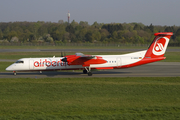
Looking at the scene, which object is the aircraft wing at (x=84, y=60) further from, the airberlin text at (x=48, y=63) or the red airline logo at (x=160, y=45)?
the red airline logo at (x=160, y=45)

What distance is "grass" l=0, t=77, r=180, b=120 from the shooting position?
12500 mm

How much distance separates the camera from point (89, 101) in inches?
598

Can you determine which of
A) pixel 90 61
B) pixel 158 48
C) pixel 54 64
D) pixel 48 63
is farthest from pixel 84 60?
pixel 158 48

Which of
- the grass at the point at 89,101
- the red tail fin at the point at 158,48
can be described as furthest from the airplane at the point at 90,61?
the grass at the point at 89,101

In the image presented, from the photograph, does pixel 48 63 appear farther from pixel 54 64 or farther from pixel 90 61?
pixel 90 61

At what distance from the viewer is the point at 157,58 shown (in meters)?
28.1

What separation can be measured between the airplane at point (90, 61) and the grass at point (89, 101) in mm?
6049

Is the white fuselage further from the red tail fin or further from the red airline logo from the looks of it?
the red airline logo

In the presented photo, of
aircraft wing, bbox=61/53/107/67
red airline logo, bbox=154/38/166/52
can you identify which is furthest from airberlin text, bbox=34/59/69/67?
red airline logo, bbox=154/38/166/52

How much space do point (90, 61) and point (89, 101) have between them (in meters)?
12.8

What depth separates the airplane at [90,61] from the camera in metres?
27.2

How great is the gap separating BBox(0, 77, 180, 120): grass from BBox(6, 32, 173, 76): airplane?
6049mm

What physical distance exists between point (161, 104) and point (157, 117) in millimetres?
2582

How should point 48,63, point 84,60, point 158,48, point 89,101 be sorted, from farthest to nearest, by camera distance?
point 158,48 < point 84,60 < point 48,63 < point 89,101
